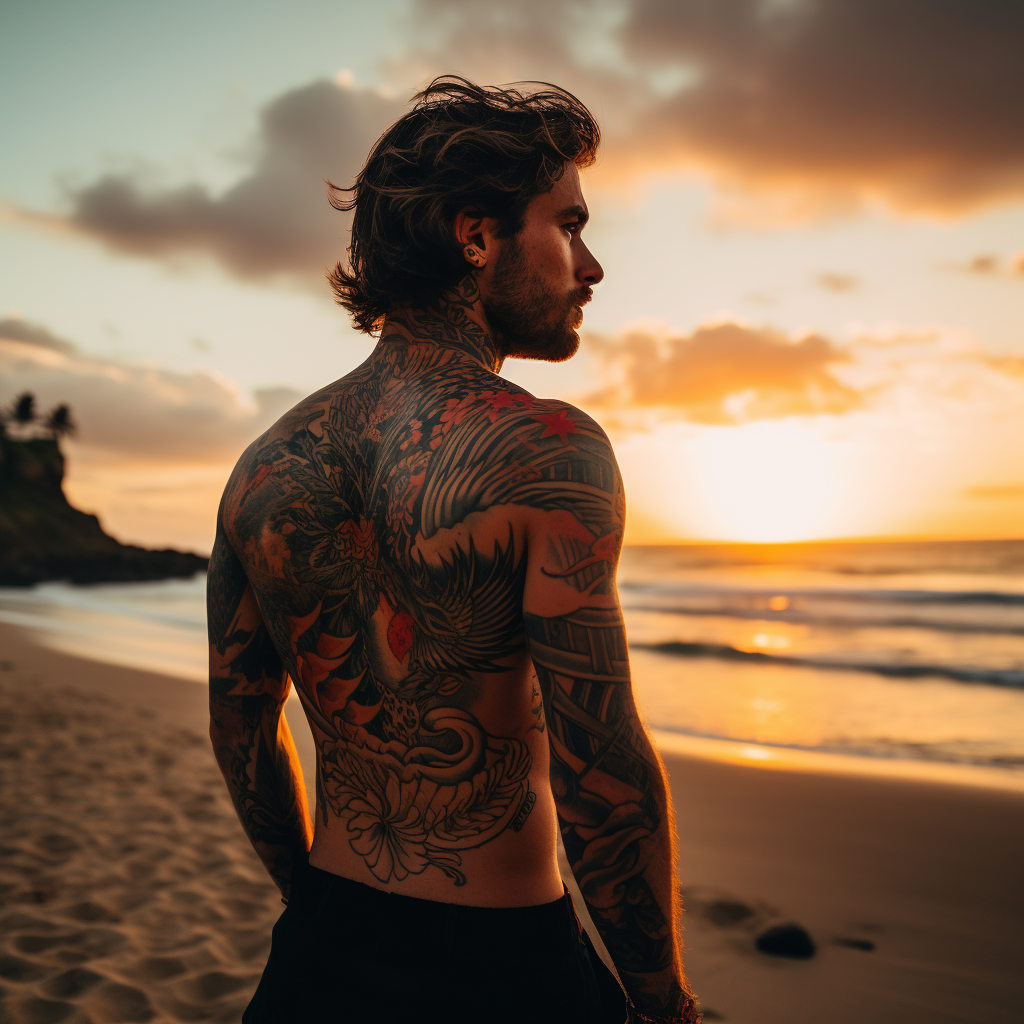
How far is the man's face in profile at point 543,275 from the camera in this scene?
54.9 inches

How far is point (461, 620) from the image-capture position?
1.15m

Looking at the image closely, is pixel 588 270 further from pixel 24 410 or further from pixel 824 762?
pixel 24 410

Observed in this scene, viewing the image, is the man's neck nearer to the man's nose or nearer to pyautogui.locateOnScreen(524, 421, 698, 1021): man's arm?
the man's nose

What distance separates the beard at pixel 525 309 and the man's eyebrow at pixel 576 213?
113 millimetres

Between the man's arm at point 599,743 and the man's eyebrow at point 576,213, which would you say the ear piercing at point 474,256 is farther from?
the man's arm at point 599,743

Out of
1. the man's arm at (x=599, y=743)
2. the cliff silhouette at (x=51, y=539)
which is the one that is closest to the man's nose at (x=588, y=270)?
the man's arm at (x=599, y=743)

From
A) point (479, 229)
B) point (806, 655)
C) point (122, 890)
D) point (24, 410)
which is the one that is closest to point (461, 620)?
→ point (479, 229)

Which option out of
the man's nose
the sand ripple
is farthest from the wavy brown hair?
the sand ripple

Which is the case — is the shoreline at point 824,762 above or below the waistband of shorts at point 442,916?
below

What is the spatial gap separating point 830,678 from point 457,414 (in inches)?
440

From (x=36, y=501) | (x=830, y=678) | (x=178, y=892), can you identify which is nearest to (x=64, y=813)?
Answer: (x=178, y=892)

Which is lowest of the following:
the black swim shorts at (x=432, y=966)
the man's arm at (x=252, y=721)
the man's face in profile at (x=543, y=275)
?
the black swim shorts at (x=432, y=966)

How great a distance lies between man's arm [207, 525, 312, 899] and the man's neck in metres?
0.55

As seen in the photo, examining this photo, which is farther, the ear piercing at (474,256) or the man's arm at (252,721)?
the man's arm at (252,721)
